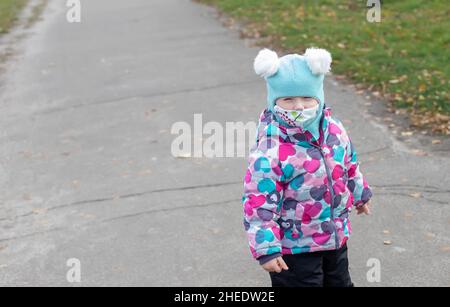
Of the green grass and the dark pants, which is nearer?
the dark pants

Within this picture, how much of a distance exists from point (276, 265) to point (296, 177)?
392mm

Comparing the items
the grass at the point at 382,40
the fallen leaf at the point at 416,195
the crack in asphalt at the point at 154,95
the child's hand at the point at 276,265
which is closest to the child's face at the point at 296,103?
the child's hand at the point at 276,265

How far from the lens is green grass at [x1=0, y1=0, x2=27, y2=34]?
15809 mm

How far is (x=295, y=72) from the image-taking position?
3.08 metres

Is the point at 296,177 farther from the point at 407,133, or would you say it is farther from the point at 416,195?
the point at 407,133

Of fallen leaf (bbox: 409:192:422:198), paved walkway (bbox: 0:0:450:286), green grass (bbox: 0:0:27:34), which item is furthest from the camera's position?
green grass (bbox: 0:0:27:34)

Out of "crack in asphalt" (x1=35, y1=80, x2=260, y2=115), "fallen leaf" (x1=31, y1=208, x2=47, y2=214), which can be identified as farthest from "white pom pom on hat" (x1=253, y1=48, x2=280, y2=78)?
"crack in asphalt" (x1=35, y1=80, x2=260, y2=115)

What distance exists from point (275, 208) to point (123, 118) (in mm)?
5168

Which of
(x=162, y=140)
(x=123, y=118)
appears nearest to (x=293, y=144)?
(x=162, y=140)

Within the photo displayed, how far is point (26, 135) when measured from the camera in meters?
7.74

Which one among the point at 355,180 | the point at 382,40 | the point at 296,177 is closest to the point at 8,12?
the point at 382,40

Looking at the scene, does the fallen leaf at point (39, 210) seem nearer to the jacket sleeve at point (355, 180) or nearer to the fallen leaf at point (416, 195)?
the fallen leaf at point (416, 195)

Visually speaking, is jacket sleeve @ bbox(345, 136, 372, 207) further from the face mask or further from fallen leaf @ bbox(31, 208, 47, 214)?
fallen leaf @ bbox(31, 208, 47, 214)

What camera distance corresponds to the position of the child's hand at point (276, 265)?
305 centimetres
